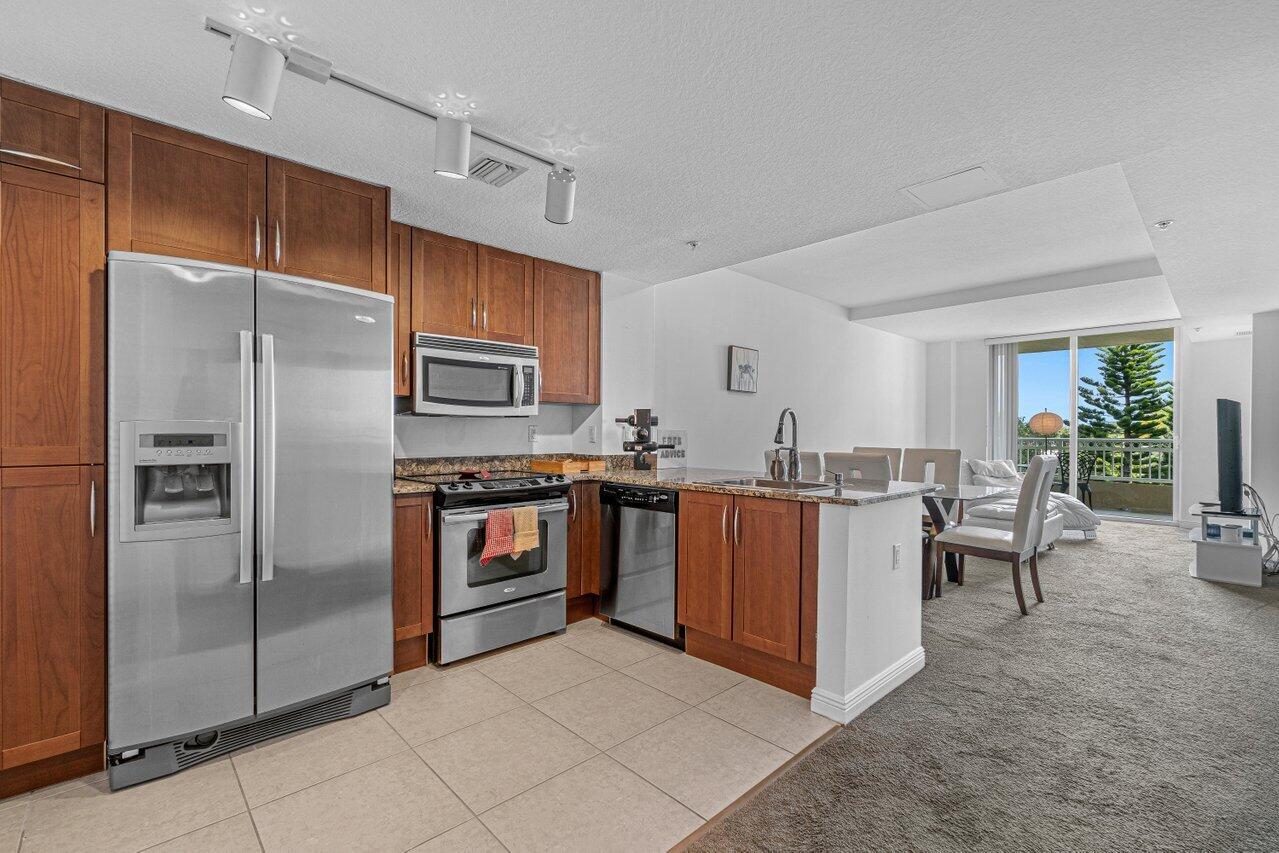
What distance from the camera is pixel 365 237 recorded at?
263 centimetres

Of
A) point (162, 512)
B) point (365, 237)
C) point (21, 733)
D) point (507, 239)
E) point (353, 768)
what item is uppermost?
point (507, 239)

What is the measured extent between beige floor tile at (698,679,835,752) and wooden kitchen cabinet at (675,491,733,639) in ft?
0.94

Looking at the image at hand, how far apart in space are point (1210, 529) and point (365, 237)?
6.42 meters

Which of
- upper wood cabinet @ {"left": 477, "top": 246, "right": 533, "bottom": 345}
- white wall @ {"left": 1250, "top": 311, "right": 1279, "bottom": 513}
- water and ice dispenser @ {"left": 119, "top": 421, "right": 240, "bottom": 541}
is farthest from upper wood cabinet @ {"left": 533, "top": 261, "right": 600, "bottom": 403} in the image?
white wall @ {"left": 1250, "top": 311, "right": 1279, "bottom": 513}

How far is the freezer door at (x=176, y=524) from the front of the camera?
6.22 feet

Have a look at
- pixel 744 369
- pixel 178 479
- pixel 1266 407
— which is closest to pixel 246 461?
pixel 178 479

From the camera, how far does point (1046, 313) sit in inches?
254

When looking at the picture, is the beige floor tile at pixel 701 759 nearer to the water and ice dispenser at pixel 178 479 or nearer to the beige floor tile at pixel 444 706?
the beige floor tile at pixel 444 706

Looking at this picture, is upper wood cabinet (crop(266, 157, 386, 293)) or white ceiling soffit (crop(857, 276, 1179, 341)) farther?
white ceiling soffit (crop(857, 276, 1179, 341))

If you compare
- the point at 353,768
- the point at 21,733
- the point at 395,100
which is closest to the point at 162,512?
the point at 21,733

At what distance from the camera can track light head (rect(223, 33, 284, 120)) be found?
152 cm

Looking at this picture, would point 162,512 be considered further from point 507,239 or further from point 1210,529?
point 1210,529

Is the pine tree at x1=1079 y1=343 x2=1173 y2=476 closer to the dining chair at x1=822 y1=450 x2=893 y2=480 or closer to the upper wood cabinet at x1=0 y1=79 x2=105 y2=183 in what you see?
the dining chair at x1=822 y1=450 x2=893 y2=480

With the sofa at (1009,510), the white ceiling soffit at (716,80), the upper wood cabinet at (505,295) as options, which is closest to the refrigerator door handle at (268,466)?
the white ceiling soffit at (716,80)
